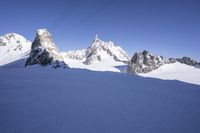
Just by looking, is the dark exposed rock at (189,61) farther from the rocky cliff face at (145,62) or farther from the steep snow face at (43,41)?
the steep snow face at (43,41)

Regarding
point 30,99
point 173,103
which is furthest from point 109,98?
point 30,99

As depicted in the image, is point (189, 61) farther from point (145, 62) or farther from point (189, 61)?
point (145, 62)

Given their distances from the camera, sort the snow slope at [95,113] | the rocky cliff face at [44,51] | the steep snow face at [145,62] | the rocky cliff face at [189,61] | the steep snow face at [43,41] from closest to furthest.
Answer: the snow slope at [95,113]
the rocky cliff face at [44,51]
the steep snow face at [43,41]
the steep snow face at [145,62]
the rocky cliff face at [189,61]

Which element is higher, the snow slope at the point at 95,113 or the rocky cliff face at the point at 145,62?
the rocky cliff face at the point at 145,62

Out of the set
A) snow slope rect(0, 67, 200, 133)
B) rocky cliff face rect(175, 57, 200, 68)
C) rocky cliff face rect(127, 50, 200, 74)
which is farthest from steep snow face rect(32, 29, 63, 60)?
rocky cliff face rect(175, 57, 200, 68)

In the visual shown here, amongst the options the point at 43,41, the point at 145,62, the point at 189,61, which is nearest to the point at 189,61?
the point at 189,61

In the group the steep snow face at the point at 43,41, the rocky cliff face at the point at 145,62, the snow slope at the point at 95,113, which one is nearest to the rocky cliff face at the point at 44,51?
the steep snow face at the point at 43,41

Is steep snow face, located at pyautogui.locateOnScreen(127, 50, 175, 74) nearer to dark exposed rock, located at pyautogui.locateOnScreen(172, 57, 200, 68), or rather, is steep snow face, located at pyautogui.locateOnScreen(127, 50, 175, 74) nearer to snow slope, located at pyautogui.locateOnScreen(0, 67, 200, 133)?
dark exposed rock, located at pyautogui.locateOnScreen(172, 57, 200, 68)
